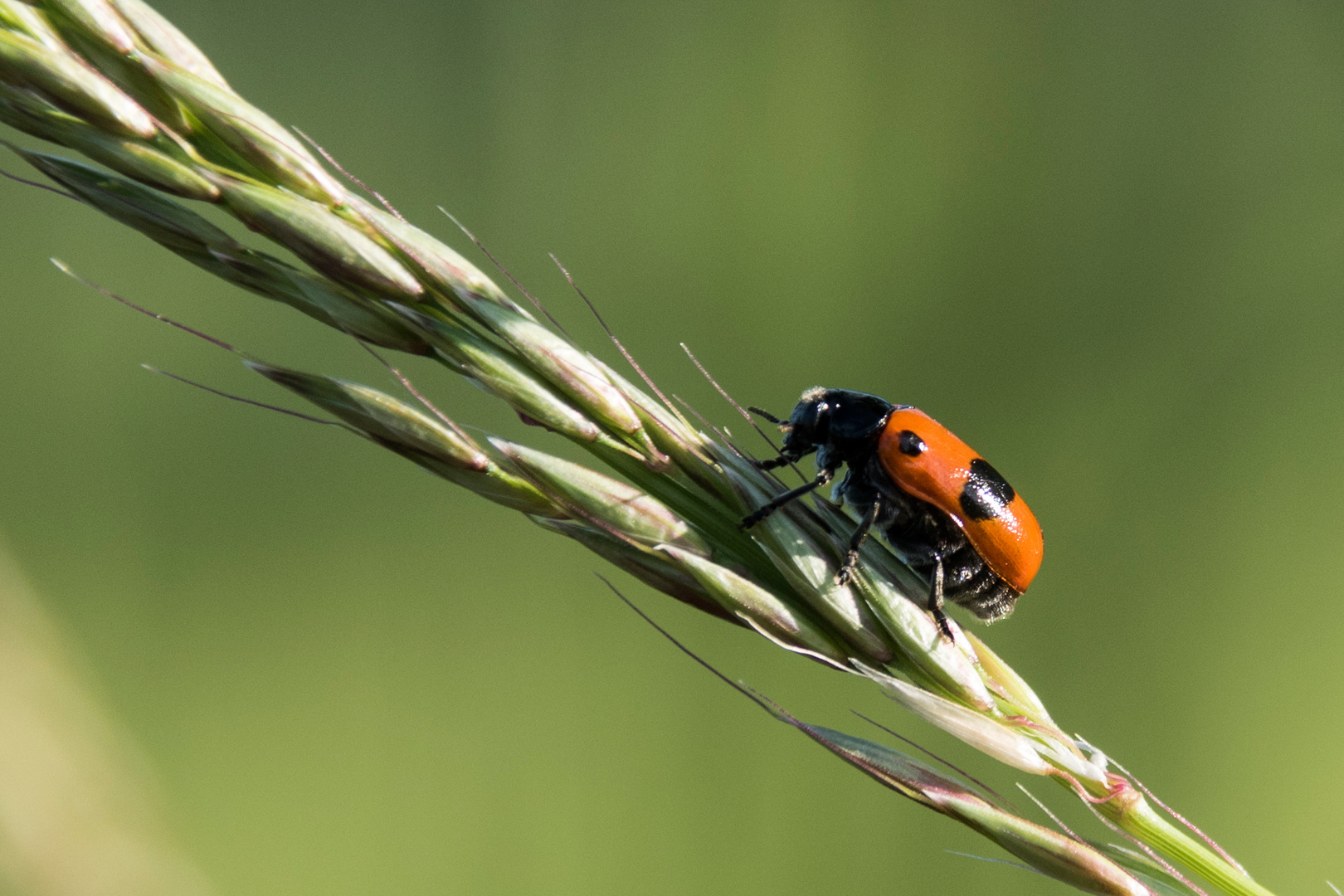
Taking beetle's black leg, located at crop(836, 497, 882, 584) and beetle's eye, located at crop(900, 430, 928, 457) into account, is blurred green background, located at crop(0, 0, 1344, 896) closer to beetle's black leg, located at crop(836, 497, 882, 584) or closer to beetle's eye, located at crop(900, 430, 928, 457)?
beetle's eye, located at crop(900, 430, 928, 457)

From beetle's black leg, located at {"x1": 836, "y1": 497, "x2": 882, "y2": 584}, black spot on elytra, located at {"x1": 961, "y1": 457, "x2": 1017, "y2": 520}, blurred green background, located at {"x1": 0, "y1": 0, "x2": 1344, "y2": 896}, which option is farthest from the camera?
blurred green background, located at {"x1": 0, "y1": 0, "x2": 1344, "y2": 896}

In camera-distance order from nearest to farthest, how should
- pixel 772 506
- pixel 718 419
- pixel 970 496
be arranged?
1. pixel 772 506
2. pixel 970 496
3. pixel 718 419

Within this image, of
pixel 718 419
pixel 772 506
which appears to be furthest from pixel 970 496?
pixel 718 419

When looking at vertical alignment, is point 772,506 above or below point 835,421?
below

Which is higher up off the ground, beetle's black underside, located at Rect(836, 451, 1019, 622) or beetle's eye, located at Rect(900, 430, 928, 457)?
beetle's eye, located at Rect(900, 430, 928, 457)

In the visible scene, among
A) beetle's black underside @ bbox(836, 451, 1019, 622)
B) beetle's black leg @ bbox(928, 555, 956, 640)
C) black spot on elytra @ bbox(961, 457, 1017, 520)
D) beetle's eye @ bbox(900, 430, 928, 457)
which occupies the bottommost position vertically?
beetle's black leg @ bbox(928, 555, 956, 640)

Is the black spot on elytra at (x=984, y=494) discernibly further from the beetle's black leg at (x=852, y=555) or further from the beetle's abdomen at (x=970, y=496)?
the beetle's black leg at (x=852, y=555)

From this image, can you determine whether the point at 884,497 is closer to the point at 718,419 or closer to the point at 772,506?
the point at 772,506

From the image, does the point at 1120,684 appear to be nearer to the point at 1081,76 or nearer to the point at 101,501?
the point at 1081,76

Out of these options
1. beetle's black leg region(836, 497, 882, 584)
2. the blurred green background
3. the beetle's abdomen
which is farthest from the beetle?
the blurred green background
